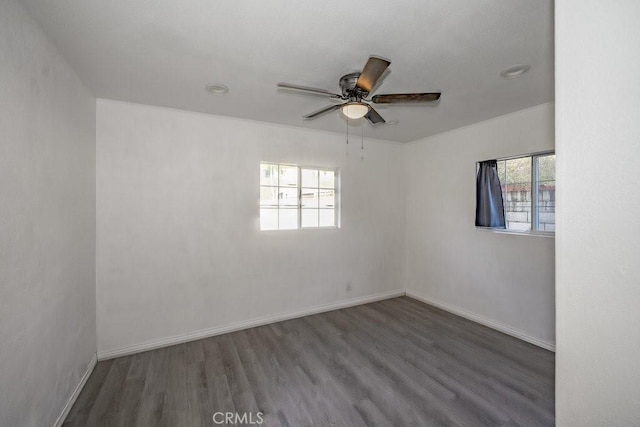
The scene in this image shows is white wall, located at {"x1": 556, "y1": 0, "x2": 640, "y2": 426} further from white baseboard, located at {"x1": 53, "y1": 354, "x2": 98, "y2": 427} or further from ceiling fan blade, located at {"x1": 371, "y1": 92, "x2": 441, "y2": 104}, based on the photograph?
white baseboard, located at {"x1": 53, "y1": 354, "x2": 98, "y2": 427}

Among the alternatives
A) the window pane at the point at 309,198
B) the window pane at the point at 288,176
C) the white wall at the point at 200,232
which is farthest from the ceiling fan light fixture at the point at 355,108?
the window pane at the point at 309,198

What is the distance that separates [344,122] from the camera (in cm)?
353

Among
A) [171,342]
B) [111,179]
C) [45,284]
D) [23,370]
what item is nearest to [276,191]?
[111,179]

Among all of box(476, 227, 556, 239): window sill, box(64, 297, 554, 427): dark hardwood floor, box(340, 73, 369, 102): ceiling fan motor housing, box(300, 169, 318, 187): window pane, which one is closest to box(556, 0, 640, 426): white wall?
box(340, 73, 369, 102): ceiling fan motor housing

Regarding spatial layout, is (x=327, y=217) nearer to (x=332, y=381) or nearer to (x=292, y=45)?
(x=332, y=381)

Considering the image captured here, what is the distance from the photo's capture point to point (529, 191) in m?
3.15

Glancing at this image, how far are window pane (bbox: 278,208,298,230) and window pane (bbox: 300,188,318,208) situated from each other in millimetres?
186

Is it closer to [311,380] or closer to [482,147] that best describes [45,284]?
[311,380]

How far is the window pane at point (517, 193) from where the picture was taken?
317 centimetres

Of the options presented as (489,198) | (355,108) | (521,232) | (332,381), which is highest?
(355,108)

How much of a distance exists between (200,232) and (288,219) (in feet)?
3.75

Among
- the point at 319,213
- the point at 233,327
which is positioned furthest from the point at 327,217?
the point at 233,327

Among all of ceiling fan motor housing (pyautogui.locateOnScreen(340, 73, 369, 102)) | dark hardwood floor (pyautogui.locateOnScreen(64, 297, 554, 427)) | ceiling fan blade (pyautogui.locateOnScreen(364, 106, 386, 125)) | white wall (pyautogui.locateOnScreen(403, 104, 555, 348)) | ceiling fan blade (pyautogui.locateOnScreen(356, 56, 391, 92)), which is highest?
ceiling fan motor housing (pyautogui.locateOnScreen(340, 73, 369, 102))

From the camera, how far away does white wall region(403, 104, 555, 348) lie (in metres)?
2.98
